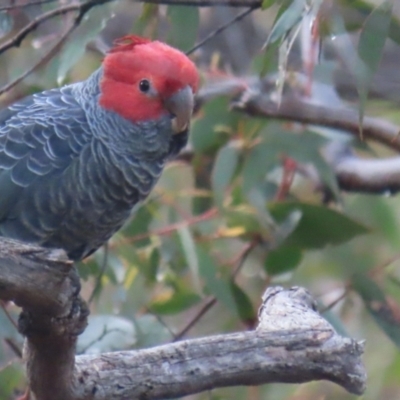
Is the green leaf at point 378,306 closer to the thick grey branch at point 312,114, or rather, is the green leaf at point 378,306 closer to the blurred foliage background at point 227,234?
the blurred foliage background at point 227,234

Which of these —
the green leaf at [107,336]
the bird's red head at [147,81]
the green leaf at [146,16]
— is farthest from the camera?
the green leaf at [107,336]

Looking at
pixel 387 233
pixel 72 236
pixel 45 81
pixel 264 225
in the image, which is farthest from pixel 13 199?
pixel 387 233

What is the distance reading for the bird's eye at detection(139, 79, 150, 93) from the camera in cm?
181

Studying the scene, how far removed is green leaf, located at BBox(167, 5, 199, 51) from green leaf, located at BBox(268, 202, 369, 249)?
0.67 metres

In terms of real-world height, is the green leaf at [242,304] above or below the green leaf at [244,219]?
below

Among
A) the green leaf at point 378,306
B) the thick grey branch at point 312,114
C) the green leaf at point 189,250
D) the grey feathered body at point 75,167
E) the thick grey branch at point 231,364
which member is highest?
the grey feathered body at point 75,167

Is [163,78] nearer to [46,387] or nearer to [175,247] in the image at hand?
[46,387]

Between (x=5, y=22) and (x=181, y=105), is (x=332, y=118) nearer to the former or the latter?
(x=181, y=105)

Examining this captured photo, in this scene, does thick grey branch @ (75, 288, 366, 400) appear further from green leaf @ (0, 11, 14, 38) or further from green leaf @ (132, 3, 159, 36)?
green leaf @ (132, 3, 159, 36)

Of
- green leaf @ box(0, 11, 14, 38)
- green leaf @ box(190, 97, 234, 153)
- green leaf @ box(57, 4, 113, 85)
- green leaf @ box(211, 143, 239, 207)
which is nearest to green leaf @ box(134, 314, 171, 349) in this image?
green leaf @ box(211, 143, 239, 207)

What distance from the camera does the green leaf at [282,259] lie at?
2.42m

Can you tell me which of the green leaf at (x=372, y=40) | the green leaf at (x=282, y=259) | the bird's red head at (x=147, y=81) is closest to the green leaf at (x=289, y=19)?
the green leaf at (x=372, y=40)

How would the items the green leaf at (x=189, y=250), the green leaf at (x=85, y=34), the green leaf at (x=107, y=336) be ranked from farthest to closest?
1. the green leaf at (x=189, y=250)
2. the green leaf at (x=107, y=336)
3. the green leaf at (x=85, y=34)

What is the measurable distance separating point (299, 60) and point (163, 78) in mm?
1641
